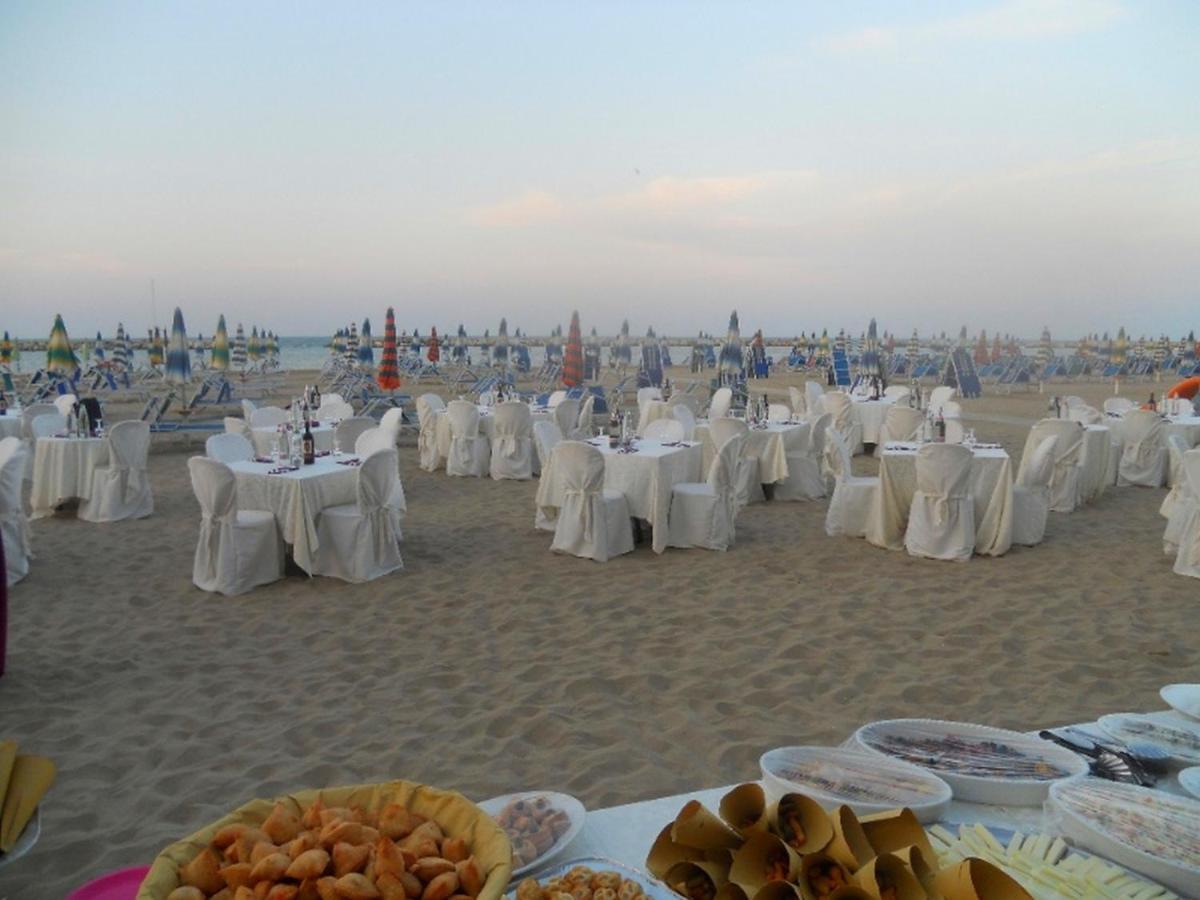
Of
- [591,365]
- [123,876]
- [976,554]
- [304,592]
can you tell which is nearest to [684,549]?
[976,554]

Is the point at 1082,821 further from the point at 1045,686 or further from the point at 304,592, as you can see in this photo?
the point at 304,592

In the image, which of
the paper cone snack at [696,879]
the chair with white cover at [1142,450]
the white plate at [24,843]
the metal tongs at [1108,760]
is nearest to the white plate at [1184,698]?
the metal tongs at [1108,760]

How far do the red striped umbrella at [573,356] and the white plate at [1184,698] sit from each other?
39.2 ft

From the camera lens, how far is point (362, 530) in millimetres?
5570

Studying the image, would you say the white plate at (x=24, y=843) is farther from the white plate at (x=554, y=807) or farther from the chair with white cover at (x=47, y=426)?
the chair with white cover at (x=47, y=426)

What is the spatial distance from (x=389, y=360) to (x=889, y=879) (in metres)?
13.6

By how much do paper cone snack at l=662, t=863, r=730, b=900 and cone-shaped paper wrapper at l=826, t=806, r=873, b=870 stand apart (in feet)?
0.51

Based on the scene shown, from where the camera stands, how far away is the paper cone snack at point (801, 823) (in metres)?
Result: 1.20

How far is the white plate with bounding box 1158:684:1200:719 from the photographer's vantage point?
1842 millimetres

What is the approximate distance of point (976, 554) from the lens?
630 cm

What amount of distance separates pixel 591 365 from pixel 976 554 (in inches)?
640

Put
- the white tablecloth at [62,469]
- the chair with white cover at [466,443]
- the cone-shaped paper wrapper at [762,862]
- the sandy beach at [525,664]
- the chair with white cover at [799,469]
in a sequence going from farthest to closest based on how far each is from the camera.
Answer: the chair with white cover at [466,443] < the chair with white cover at [799,469] < the white tablecloth at [62,469] < the sandy beach at [525,664] < the cone-shaped paper wrapper at [762,862]

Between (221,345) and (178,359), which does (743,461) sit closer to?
(178,359)

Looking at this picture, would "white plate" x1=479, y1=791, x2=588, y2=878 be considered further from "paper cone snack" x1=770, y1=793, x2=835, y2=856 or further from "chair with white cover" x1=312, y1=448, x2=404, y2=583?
"chair with white cover" x1=312, y1=448, x2=404, y2=583
